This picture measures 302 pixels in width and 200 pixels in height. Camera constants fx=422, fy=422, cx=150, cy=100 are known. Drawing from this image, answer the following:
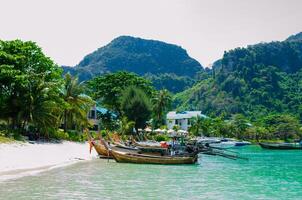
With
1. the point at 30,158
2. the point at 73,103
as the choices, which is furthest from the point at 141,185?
the point at 73,103

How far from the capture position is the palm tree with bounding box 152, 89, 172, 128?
78287 mm

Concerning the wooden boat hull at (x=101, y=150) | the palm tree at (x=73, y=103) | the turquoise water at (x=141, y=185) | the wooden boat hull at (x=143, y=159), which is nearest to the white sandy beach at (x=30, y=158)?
the wooden boat hull at (x=101, y=150)

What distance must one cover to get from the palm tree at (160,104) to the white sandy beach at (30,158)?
133 feet

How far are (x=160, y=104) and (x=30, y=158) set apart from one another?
51.1m

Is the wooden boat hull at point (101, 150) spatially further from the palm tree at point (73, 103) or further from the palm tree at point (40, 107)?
the palm tree at point (73, 103)

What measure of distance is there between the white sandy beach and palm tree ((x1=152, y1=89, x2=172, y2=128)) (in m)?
40.5

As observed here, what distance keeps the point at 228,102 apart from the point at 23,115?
509 ft

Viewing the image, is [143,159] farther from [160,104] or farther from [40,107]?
[160,104]

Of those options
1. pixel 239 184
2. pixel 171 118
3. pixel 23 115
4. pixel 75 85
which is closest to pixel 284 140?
pixel 171 118

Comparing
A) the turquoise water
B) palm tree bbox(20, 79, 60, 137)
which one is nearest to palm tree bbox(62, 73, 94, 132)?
palm tree bbox(20, 79, 60, 137)

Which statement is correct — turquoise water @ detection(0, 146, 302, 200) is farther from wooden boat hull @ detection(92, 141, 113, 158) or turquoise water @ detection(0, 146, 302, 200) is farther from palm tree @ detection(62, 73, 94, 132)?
palm tree @ detection(62, 73, 94, 132)

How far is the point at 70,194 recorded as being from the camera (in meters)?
16.8

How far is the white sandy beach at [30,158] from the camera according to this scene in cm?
2299

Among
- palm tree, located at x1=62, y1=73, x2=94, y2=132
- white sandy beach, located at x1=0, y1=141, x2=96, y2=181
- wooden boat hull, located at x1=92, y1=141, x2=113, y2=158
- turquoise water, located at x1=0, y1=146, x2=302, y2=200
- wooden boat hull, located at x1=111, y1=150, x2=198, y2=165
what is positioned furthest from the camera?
palm tree, located at x1=62, y1=73, x2=94, y2=132
